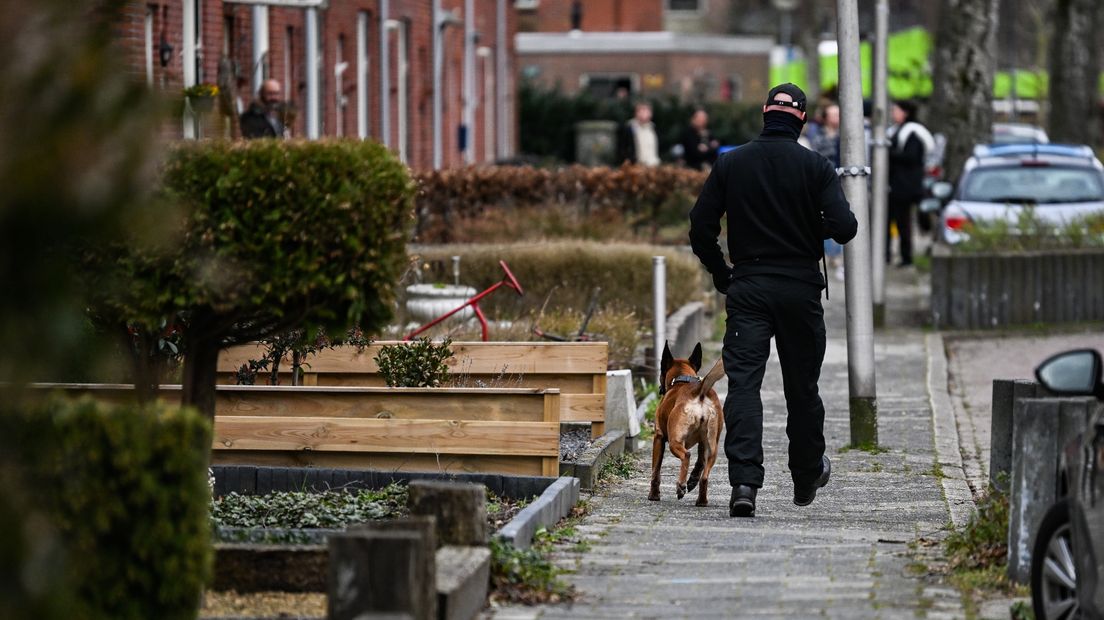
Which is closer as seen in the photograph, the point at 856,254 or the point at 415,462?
the point at 415,462

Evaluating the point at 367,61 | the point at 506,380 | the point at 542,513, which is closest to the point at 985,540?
the point at 542,513

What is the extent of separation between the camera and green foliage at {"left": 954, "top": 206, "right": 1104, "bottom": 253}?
18406 mm

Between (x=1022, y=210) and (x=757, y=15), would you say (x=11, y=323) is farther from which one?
(x=757, y=15)

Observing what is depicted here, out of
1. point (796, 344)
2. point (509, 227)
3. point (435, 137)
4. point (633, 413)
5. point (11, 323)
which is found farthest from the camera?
point (435, 137)

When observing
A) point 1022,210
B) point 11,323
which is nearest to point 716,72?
point 1022,210

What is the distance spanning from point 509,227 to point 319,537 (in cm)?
1176

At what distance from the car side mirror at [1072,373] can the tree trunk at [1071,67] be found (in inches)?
1247

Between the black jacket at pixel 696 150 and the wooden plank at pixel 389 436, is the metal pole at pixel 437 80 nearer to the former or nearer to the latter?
the black jacket at pixel 696 150

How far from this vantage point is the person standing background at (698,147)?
89.5ft

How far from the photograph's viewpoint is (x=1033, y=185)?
845 inches

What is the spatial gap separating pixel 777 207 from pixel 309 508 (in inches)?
97.0

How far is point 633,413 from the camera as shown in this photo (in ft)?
35.1

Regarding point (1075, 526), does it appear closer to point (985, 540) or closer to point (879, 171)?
point (985, 540)

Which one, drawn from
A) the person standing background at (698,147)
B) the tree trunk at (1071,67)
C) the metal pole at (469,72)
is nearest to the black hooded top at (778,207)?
the person standing background at (698,147)
